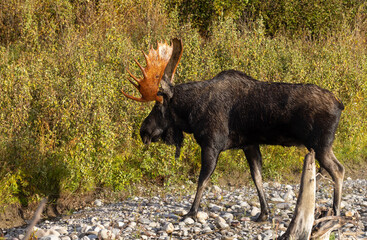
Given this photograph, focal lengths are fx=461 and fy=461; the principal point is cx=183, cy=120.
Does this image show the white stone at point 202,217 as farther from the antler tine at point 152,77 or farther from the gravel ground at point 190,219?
the antler tine at point 152,77

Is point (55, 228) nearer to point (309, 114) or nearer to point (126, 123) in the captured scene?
point (126, 123)

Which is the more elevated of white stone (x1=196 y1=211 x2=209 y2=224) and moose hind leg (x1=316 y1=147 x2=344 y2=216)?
moose hind leg (x1=316 y1=147 x2=344 y2=216)

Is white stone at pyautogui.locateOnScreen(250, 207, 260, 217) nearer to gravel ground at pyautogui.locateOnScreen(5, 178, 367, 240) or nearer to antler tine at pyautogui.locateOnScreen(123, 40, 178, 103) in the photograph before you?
gravel ground at pyautogui.locateOnScreen(5, 178, 367, 240)

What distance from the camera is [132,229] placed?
5922mm

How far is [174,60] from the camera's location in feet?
21.6

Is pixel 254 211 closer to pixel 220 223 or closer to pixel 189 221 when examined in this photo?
pixel 220 223

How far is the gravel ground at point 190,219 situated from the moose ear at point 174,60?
195cm

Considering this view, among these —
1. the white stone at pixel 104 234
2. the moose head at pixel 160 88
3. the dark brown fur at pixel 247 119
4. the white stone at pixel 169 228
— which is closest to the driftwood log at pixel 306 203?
the dark brown fur at pixel 247 119

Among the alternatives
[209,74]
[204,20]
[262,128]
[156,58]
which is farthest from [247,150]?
[204,20]

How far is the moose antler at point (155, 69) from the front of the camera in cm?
638

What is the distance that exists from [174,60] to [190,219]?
7.32ft

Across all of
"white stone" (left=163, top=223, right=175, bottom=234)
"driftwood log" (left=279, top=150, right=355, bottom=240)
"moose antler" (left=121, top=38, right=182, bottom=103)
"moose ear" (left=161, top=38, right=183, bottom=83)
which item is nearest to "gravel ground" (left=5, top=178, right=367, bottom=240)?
"white stone" (left=163, top=223, right=175, bottom=234)

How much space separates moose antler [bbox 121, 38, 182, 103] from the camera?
6.38m

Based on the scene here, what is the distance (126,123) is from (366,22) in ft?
35.2
